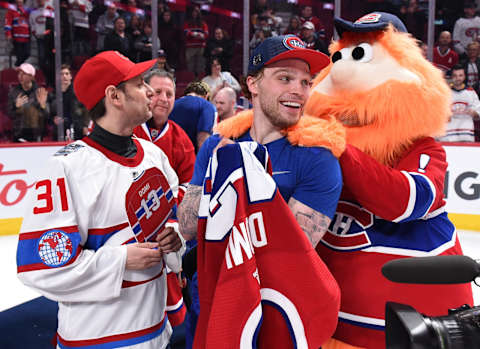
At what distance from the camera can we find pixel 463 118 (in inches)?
221

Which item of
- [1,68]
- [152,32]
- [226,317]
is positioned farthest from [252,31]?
[226,317]

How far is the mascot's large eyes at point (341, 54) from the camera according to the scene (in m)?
1.56

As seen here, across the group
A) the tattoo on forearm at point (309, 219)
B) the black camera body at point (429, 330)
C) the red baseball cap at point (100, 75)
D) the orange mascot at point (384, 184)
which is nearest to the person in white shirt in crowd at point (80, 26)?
the red baseball cap at point (100, 75)

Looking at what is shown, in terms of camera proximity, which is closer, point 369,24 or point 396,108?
point 396,108

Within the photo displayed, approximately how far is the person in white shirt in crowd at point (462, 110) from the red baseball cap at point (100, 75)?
455 cm

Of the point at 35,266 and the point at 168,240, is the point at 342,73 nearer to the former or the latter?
the point at 168,240

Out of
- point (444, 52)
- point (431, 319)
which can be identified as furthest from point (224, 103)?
point (444, 52)

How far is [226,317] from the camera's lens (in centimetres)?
104

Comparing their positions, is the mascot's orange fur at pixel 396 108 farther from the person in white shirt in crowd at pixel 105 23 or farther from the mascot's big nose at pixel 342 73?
the person in white shirt in crowd at pixel 105 23

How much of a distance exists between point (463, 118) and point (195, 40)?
15.5ft

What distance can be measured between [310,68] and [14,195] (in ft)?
14.0

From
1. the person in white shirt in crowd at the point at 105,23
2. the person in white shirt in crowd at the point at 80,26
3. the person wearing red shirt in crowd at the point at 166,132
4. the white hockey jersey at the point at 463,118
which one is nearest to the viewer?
the person wearing red shirt in crowd at the point at 166,132

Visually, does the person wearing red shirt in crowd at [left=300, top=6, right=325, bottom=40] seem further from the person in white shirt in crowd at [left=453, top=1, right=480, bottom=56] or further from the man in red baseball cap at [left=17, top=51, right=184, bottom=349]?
the man in red baseball cap at [left=17, top=51, right=184, bottom=349]

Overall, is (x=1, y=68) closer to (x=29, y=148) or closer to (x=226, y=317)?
(x=29, y=148)
